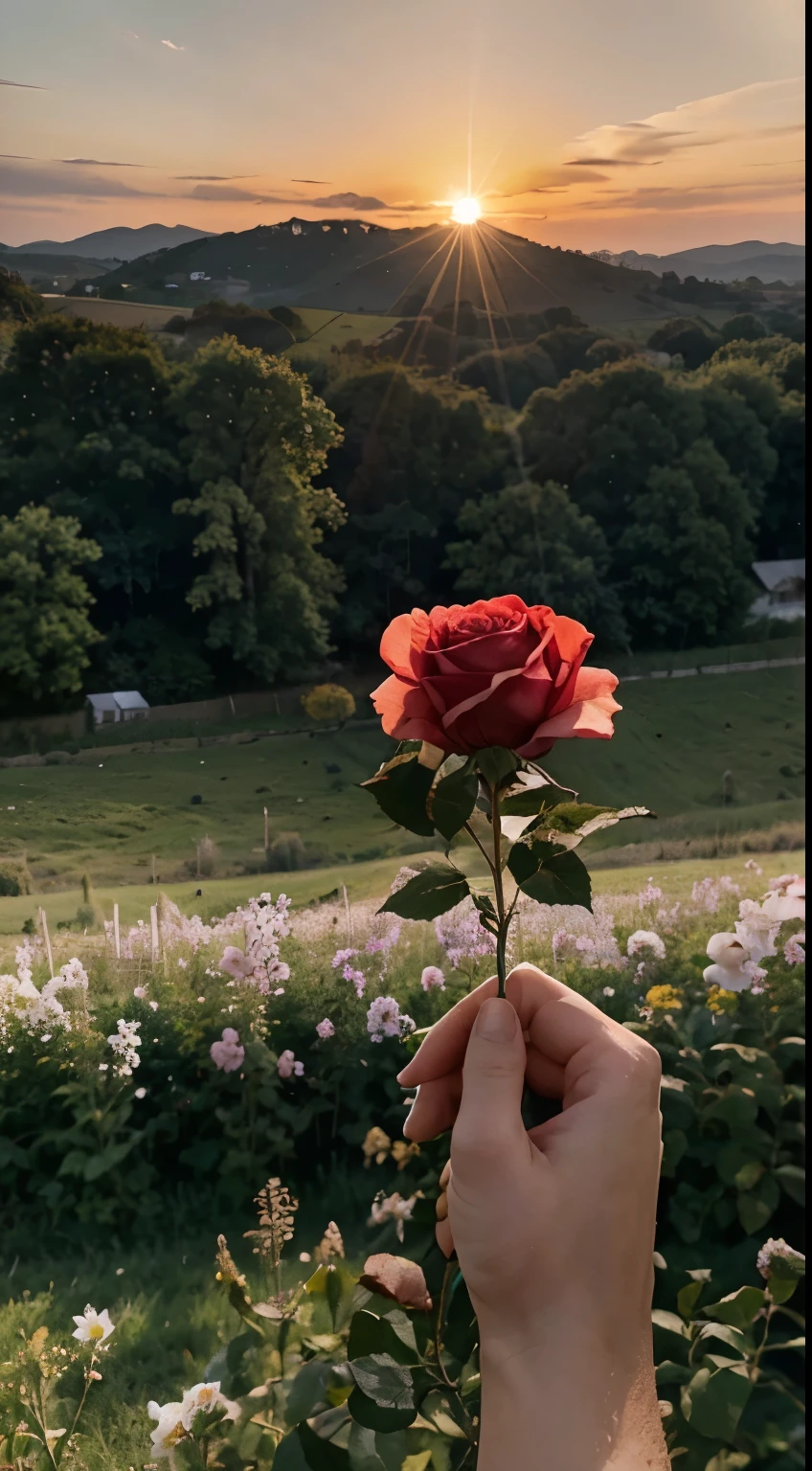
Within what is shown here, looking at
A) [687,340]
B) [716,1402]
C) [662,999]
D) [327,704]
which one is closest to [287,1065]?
[662,999]

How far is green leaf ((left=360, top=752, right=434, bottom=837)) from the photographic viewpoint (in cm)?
42

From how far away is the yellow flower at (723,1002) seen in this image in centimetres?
117

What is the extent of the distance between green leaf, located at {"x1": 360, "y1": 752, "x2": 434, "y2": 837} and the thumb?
3.2 inches

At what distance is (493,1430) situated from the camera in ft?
1.21

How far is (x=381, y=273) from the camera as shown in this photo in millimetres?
2631

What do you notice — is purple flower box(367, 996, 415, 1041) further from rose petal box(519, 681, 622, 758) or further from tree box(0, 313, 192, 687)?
tree box(0, 313, 192, 687)

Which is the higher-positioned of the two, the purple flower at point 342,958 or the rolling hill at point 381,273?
the rolling hill at point 381,273

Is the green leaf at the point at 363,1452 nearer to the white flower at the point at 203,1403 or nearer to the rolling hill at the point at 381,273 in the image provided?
the white flower at the point at 203,1403

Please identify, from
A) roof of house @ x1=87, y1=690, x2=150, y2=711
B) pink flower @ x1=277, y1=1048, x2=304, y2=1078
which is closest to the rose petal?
pink flower @ x1=277, y1=1048, x2=304, y2=1078

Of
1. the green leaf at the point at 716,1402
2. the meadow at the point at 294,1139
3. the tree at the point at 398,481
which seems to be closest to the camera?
the green leaf at the point at 716,1402

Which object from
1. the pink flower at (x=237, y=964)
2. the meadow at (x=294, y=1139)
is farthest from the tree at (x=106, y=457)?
the pink flower at (x=237, y=964)

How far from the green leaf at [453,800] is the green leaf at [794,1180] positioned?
816 mm

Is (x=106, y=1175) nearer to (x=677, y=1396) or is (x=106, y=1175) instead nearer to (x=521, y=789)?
(x=677, y=1396)

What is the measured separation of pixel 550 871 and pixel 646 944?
996 millimetres
